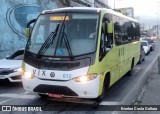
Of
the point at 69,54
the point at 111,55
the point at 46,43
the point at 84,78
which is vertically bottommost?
the point at 84,78

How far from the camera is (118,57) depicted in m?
11.1

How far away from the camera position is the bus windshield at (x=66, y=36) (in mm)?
8273

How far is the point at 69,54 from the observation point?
8.16 metres

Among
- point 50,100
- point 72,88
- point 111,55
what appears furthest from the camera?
point 111,55

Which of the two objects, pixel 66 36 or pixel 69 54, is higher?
pixel 66 36

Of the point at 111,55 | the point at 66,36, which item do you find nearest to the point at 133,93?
the point at 111,55

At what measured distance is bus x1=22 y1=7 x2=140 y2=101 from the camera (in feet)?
26.0

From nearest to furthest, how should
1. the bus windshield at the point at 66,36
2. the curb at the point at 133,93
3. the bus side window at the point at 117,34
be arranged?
the bus windshield at the point at 66,36, the curb at the point at 133,93, the bus side window at the point at 117,34

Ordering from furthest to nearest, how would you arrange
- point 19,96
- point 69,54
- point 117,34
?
1. point 117,34
2. point 19,96
3. point 69,54

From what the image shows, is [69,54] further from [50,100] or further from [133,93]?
[133,93]

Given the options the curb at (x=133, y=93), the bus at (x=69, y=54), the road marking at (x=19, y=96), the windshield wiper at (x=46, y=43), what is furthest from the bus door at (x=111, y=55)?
the road marking at (x=19, y=96)

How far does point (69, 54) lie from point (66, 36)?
576mm

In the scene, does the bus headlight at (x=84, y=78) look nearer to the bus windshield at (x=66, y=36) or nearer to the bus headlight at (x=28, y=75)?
the bus windshield at (x=66, y=36)

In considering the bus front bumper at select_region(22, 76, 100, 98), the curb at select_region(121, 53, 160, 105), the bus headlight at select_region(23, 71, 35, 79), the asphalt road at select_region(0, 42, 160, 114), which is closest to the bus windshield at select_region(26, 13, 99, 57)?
the bus headlight at select_region(23, 71, 35, 79)
